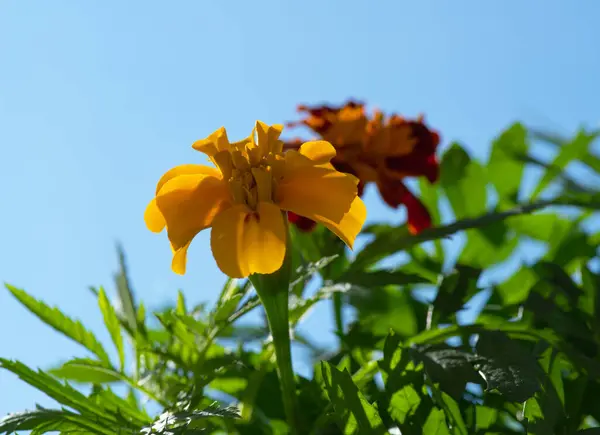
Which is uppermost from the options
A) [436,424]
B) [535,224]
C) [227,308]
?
[535,224]

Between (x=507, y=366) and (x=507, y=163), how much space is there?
547 mm

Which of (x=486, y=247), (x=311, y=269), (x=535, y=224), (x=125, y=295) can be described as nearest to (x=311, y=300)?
(x=311, y=269)

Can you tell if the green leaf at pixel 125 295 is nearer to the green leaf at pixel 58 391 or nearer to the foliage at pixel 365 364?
the foliage at pixel 365 364

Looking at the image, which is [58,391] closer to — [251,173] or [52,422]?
[52,422]

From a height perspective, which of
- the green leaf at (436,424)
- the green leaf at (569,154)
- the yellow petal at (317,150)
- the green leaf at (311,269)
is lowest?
the green leaf at (436,424)

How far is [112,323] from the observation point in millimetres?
578

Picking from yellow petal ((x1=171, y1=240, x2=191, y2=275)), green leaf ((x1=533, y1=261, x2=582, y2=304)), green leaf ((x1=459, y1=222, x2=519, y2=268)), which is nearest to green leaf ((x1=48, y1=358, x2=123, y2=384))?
yellow petal ((x1=171, y1=240, x2=191, y2=275))

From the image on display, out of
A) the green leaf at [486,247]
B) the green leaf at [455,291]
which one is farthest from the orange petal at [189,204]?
the green leaf at [486,247]

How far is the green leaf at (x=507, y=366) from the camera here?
0.44 metres

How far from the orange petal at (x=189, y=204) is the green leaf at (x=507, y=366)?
0.18m

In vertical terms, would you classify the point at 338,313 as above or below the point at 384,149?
below

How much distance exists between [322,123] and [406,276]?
0.25 metres

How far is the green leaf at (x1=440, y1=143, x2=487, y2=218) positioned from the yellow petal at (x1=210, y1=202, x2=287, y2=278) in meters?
0.52

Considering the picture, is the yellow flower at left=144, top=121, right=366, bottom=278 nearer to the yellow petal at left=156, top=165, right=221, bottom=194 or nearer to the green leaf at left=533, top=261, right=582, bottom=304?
the yellow petal at left=156, top=165, right=221, bottom=194
